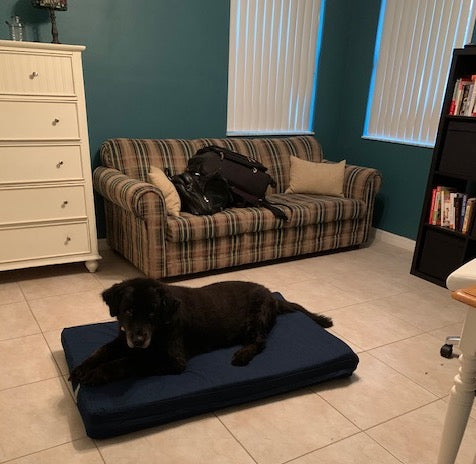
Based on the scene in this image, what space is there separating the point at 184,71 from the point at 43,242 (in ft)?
5.51

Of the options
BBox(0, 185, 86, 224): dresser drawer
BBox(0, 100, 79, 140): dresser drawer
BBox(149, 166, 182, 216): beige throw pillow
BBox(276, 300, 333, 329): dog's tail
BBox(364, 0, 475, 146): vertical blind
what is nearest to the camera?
BBox(276, 300, 333, 329): dog's tail

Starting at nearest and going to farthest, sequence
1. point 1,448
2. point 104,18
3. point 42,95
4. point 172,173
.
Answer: point 1,448
point 42,95
point 104,18
point 172,173

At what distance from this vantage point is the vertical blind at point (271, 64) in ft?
12.3

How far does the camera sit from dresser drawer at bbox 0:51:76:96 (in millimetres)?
2531

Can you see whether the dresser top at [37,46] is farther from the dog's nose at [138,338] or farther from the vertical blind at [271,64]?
the dog's nose at [138,338]

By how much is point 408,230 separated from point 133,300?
2.96m

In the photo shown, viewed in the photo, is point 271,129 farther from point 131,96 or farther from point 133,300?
point 133,300

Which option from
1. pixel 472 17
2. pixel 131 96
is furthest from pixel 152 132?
pixel 472 17

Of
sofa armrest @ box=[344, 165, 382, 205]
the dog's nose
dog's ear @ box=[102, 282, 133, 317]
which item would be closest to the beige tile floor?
the dog's nose

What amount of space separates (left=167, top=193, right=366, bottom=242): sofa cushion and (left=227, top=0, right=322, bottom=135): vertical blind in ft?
2.70

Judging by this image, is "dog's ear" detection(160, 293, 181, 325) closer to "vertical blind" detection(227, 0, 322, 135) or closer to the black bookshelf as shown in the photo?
the black bookshelf

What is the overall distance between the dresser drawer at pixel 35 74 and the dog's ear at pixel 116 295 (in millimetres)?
1565

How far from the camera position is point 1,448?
1.56 metres

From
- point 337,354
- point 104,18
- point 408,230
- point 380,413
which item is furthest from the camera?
point 408,230
